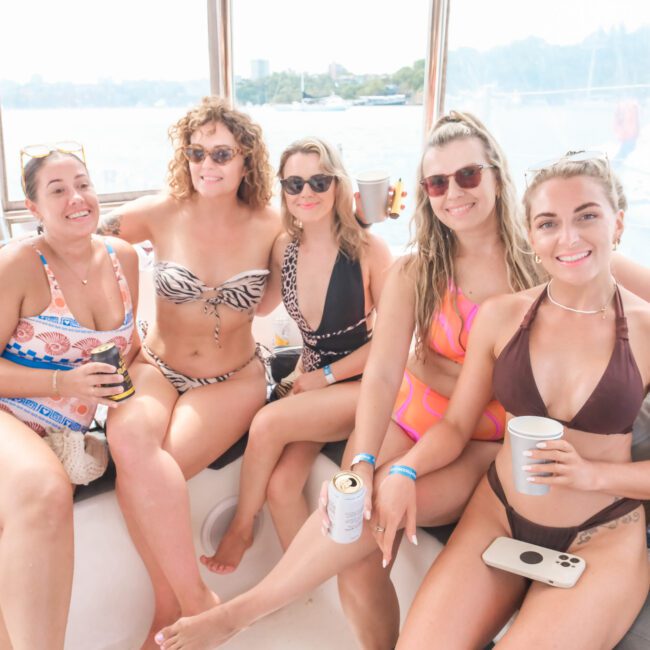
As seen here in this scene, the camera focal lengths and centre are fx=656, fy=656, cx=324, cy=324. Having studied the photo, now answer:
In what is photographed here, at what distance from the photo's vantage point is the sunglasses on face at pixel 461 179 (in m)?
1.68

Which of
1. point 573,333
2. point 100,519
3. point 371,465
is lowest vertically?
point 100,519

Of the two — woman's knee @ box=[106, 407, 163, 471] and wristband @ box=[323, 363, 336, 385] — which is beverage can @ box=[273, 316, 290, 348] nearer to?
wristband @ box=[323, 363, 336, 385]

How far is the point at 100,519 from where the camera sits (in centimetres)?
189

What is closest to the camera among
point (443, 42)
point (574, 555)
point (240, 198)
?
point (574, 555)

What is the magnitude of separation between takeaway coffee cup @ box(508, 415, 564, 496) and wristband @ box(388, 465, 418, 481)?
29 cm

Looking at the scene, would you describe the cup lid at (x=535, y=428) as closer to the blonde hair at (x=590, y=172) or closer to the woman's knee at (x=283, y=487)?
the blonde hair at (x=590, y=172)

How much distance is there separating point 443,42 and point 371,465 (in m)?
3.40

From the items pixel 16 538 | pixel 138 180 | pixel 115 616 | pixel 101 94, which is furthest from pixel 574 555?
pixel 101 94

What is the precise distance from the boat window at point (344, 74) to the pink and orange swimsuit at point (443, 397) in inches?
111

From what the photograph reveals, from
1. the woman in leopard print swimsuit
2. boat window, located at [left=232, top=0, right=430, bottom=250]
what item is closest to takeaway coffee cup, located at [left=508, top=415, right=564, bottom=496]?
the woman in leopard print swimsuit

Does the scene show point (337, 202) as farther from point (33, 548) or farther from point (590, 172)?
point (33, 548)

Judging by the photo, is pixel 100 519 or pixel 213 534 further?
pixel 213 534

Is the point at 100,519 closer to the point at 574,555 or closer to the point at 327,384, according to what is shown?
the point at 327,384

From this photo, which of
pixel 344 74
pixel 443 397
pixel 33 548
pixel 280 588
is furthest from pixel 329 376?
pixel 344 74
